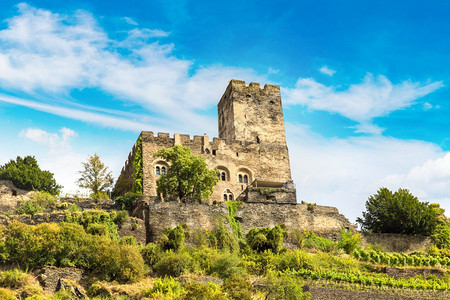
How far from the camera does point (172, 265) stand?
3041 centimetres

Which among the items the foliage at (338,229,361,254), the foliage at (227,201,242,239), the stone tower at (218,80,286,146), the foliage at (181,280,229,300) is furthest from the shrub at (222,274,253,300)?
the stone tower at (218,80,286,146)

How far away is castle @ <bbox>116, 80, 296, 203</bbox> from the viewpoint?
45.4 m

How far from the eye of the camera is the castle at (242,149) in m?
45.4

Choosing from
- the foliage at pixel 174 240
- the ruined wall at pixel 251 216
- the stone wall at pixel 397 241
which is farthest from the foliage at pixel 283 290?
the stone wall at pixel 397 241

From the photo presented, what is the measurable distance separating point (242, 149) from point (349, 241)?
42.9 ft

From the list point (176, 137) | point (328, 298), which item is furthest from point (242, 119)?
point (328, 298)

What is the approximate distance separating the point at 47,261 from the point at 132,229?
7.39 m

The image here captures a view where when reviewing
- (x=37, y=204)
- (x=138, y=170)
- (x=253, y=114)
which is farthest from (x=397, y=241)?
(x=37, y=204)

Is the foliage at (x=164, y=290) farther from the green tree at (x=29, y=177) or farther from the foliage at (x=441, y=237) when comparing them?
the foliage at (x=441, y=237)

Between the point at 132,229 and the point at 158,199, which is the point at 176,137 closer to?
the point at 158,199

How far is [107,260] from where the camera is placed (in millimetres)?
29281

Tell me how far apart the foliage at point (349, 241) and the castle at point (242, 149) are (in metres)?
4.49

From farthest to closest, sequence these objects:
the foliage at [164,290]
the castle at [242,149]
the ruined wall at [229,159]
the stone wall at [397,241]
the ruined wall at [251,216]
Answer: the ruined wall at [229,159] → the castle at [242,149] → the stone wall at [397,241] → the ruined wall at [251,216] → the foliage at [164,290]

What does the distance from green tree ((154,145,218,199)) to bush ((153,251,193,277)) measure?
912 centimetres
